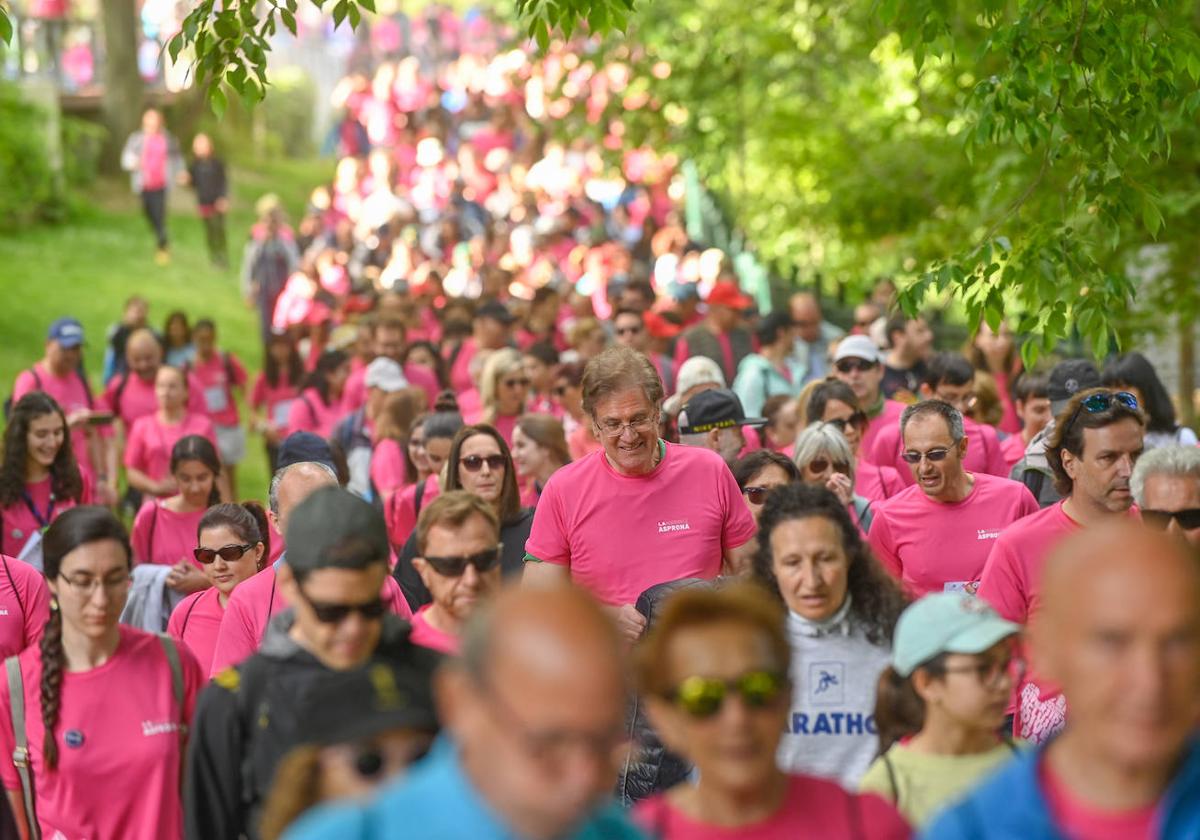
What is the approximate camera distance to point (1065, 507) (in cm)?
696

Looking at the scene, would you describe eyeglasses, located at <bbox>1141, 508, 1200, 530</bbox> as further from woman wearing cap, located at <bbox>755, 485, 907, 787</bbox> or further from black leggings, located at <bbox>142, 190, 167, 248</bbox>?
black leggings, located at <bbox>142, 190, 167, 248</bbox>

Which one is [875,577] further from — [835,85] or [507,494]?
[835,85]

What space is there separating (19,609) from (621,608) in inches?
91.0

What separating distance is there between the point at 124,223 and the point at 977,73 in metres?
24.6

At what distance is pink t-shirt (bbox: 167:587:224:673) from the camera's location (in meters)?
7.48

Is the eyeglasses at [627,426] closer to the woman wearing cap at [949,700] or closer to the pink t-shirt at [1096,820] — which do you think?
the woman wearing cap at [949,700]

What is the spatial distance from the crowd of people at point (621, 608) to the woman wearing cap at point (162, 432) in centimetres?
3

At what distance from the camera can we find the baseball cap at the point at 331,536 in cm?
476

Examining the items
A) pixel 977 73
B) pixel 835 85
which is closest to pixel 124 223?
pixel 835 85

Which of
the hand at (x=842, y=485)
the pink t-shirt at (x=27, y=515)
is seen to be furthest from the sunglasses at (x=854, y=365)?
the pink t-shirt at (x=27, y=515)

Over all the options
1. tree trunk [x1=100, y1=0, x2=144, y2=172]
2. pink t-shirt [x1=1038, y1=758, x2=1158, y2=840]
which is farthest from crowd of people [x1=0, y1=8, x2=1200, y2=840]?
tree trunk [x1=100, y1=0, x2=144, y2=172]

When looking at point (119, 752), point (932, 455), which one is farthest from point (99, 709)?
point (932, 455)

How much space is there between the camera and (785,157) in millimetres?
21781

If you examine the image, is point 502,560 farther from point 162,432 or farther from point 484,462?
point 162,432
